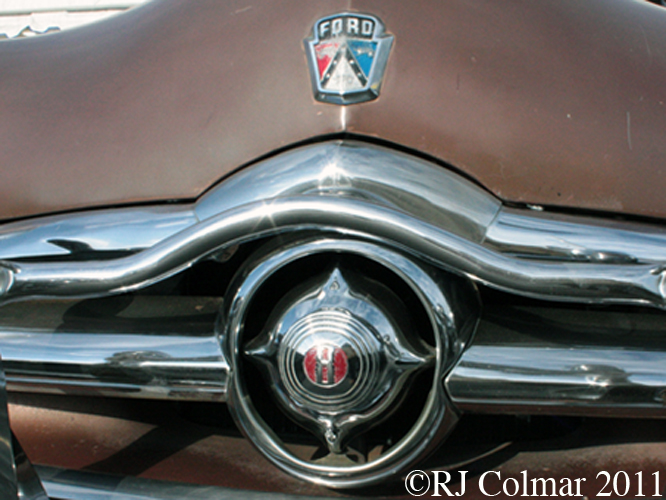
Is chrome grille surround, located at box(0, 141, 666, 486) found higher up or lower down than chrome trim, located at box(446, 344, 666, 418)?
higher up

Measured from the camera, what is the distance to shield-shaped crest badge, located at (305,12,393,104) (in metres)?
1.01

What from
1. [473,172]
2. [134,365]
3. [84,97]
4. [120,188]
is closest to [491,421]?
[473,172]

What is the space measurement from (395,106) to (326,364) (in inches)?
16.8

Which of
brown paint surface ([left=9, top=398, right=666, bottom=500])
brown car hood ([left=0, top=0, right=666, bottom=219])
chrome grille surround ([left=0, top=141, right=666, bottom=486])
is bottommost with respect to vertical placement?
brown paint surface ([left=9, top=398, right=666, bottom=500])

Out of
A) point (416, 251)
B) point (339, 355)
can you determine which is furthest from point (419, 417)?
point (416, 251)

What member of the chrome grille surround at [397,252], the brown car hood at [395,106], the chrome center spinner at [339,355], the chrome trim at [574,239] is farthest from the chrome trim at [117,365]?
the chrome trim at [574,239]

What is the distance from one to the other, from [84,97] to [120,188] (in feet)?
0.66

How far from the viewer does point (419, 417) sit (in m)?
1.02

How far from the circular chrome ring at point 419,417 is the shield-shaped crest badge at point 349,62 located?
25 cm

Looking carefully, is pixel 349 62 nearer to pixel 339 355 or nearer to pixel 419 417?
pixel 339 355

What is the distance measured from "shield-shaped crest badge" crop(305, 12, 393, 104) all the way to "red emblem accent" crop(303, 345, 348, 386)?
0.40m

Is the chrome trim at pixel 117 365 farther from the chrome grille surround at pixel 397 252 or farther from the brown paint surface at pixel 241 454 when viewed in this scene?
the brown paint surface at pixel 241 454
